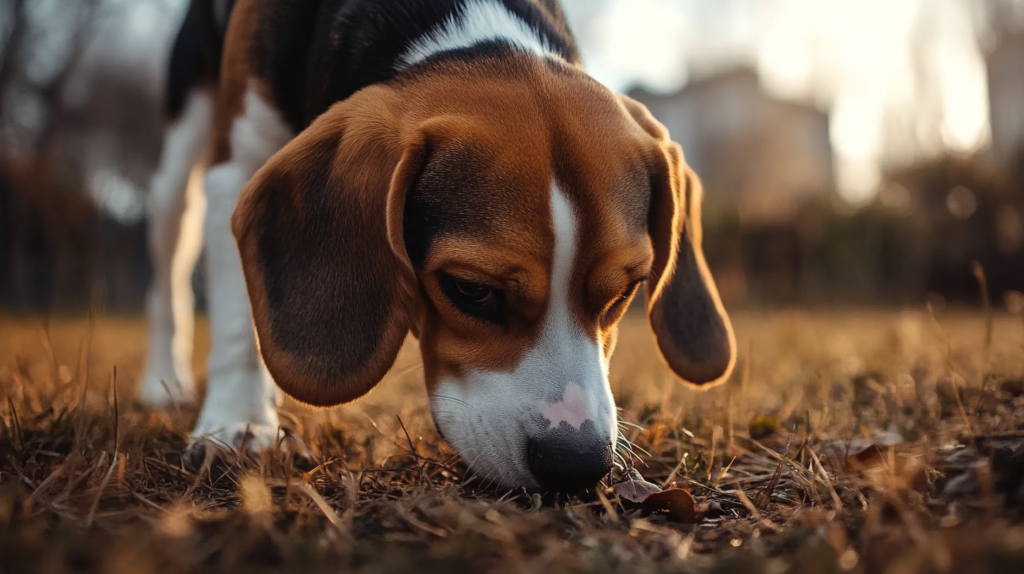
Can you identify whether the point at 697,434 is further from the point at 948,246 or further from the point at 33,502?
the point at 948,246

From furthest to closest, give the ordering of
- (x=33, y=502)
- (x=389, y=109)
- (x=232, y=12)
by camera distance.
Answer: (x=232, y=12)
(x=389, y=109)
(x=33, y=502)

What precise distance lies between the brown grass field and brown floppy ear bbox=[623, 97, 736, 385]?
194 millimetres

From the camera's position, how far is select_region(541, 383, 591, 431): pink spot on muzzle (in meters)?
1.93

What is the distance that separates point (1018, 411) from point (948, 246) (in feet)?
44.5

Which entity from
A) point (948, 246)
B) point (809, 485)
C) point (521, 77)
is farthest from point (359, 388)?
point (948, 246)

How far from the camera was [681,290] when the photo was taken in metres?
2.86

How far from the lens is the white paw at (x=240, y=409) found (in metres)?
2.58

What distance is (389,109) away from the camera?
2377mm

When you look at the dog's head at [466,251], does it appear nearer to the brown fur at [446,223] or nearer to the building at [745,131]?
the brown fur at [446,223]

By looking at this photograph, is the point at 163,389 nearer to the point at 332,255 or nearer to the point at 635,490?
the point at 332,255

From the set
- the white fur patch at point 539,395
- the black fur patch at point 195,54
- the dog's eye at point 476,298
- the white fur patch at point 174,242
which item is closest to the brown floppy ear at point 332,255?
the dog's eye at point 476,298

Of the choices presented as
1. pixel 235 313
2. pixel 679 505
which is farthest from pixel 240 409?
pixel 679 505

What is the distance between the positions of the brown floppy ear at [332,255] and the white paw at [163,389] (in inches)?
57.3

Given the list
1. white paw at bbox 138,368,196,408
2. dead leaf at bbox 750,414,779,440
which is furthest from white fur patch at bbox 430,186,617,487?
white paw at bbox 138,368,196,408
